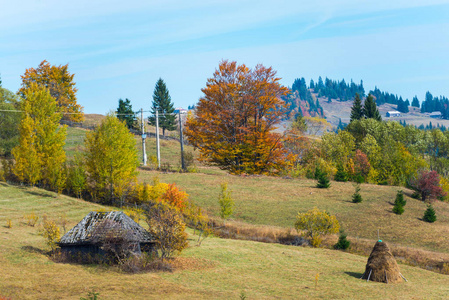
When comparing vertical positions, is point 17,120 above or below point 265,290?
above

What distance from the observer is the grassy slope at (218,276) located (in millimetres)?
19078

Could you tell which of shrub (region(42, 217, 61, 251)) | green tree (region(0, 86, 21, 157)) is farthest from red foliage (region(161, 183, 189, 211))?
green tree (region(0, 86, 21, 157))

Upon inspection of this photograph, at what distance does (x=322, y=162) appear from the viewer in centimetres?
6675

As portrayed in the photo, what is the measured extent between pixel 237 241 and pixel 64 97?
2555 inches

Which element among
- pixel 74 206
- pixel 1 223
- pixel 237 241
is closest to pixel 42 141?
pixel 74 206

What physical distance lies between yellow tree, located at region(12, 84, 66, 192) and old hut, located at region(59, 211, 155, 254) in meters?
17.9

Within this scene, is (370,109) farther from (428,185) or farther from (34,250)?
(34,250)

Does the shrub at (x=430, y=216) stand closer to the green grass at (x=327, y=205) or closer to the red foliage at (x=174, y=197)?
the green grass at (x=327, y=205)

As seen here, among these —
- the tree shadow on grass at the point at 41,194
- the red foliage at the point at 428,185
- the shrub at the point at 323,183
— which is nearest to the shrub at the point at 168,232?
the tree shadow on grass at the point at 41,194

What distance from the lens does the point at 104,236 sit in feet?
76.7

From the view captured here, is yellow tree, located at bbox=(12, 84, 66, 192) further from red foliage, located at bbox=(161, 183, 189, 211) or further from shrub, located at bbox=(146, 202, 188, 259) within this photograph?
shrub, located at bbox=(146, 202, 188, 259)

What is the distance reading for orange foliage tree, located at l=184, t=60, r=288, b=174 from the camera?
2355 inches

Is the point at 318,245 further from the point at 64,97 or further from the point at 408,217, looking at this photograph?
the point at 64,97

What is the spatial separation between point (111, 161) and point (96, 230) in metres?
18.3
